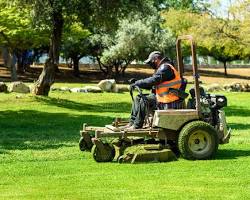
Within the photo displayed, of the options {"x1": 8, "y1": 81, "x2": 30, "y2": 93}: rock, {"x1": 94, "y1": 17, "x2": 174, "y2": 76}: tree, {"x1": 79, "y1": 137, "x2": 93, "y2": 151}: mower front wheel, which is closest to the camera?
{"x1": 79, "y1": 137, "x2": 93, "y2": 151}: mower front wheel

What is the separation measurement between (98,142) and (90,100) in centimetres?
1938

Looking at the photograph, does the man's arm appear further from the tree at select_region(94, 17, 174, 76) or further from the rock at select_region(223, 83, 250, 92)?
the tree at select_region(94, 17, 174, 76)

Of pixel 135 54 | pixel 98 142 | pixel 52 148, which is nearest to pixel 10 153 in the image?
pixel 52 148

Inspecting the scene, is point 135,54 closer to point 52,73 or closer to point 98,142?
point 52,73

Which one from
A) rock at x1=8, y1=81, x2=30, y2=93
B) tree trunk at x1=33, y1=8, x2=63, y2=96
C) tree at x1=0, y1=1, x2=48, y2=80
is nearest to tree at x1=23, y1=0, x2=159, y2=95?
tree trunk at x1=33, y1=8, x2=63, y2=96

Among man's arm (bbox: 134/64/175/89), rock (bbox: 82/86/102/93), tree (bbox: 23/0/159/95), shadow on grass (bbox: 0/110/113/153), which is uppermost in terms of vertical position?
tree (bbox: 23/0/159/95)

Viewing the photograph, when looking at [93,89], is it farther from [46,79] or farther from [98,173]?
[98,173]

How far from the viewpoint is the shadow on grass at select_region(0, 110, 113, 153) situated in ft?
46.0

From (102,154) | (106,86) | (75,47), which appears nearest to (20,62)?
(75,47)

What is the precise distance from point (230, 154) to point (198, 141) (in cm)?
91

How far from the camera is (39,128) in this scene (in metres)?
18.3

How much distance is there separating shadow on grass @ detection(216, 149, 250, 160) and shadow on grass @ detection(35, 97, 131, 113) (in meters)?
13.3

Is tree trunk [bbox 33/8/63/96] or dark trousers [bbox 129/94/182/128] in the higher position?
tree trunk [bbox 33/8/63/96]

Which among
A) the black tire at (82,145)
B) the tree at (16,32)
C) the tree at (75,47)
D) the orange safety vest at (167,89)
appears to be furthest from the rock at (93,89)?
the orange safety vest at (167,89)
